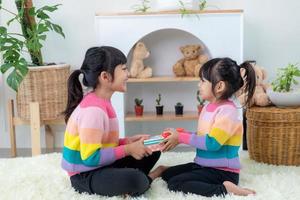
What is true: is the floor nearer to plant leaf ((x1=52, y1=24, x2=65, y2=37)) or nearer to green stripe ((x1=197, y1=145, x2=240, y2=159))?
plant leaf ((x1=52, y1=24, x2=65, y2=37))

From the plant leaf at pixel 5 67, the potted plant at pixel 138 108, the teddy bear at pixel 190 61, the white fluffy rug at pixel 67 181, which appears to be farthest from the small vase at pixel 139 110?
the plant leaf at pixel 5 67

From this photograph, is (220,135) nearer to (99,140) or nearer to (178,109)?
(99,140)

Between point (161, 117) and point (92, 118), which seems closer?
point (92, 118)

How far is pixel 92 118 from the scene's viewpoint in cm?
145

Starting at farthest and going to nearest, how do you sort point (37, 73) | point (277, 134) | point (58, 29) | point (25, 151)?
point (25, 151)
point (58, 29)
point (37, 73)
point (277, 134)

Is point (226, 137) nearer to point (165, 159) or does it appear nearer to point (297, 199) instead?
point (297, 199)

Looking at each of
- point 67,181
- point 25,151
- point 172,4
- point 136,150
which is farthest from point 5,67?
point 136,150

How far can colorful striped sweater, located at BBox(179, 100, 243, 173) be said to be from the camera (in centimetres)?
150

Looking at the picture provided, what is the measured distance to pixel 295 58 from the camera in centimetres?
265

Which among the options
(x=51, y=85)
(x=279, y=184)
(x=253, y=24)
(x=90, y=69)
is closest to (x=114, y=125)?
(x=90, y=69)

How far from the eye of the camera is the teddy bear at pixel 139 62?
8.21 feet

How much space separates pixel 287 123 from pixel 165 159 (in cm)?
58

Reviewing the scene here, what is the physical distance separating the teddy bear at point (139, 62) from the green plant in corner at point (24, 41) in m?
0.45

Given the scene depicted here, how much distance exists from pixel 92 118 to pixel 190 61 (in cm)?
121
